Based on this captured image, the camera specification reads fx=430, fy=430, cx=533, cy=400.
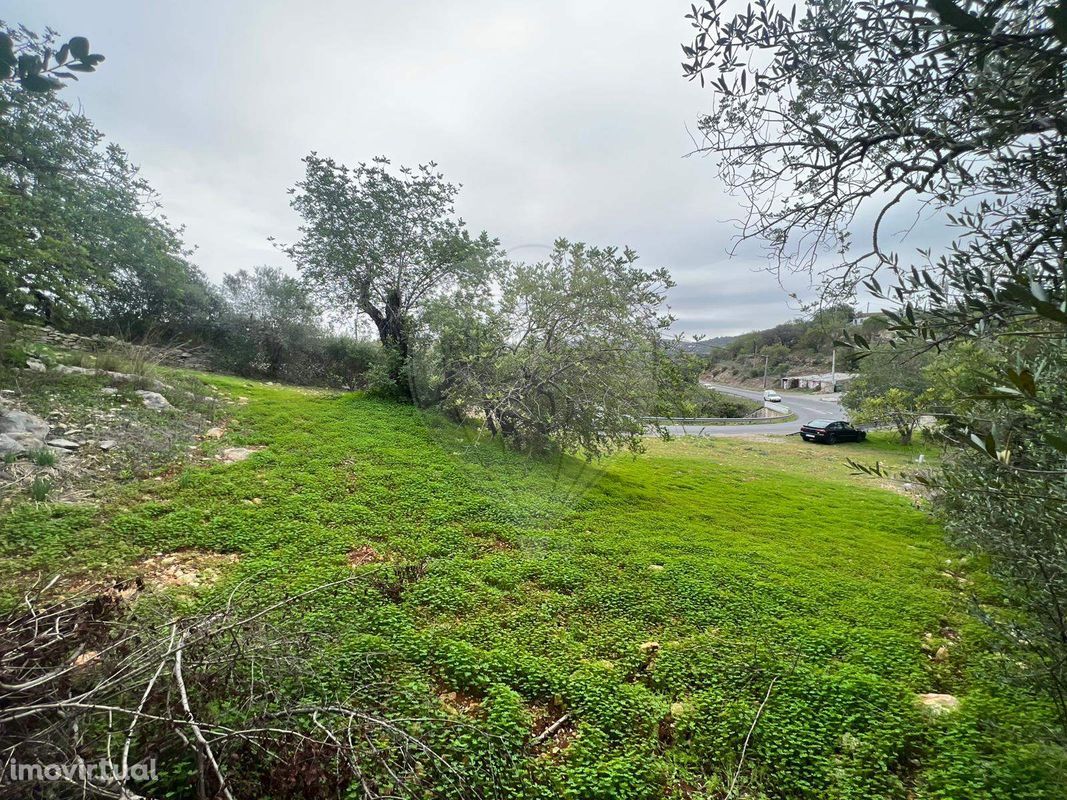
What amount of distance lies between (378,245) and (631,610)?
11.4 meters

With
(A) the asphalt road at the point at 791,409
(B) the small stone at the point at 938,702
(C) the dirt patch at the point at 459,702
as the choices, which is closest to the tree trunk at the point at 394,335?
(C) the dirt patch at the point at 459,702

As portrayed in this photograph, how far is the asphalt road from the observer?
777 inches

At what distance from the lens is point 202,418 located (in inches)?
287

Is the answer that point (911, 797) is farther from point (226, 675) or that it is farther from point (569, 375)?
point (569, 375)

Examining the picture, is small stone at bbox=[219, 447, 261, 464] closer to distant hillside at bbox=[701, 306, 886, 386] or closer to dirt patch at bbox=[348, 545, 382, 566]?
dirt patch at bbox=[348, 545, 382, 566]

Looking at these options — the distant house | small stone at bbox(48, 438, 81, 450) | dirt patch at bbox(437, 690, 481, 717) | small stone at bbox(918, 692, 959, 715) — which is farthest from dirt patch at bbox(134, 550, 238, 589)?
the distant house

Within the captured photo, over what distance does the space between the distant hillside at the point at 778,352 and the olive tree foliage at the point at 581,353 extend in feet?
4.87

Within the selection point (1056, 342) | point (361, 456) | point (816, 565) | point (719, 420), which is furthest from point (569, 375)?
point (719, 420)

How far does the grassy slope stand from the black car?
1262 cm

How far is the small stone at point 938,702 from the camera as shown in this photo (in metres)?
2.47

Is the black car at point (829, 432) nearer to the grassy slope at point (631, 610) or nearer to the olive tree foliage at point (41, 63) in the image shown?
the grassy slope at point (631, 610)

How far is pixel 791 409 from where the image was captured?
26.9 m

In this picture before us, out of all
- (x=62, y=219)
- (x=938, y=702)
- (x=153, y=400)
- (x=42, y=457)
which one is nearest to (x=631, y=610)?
(x=938, y=702)

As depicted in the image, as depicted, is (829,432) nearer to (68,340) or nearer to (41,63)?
(41,63)
